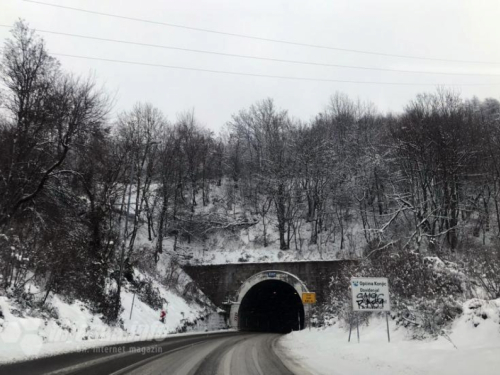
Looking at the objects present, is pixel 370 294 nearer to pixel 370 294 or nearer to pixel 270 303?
pixel 370 294

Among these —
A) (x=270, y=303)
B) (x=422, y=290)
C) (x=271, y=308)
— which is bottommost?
(x=271, y=308)

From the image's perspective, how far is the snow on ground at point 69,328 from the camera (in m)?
8.81

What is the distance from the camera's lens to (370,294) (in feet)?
40.3

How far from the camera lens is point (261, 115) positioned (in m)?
48.4

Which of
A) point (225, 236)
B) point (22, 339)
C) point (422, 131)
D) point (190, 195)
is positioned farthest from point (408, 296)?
point (190, 195)

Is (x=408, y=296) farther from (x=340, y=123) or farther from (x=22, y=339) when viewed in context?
(x=340, y=123)

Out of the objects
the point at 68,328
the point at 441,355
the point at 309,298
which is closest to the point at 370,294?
the point at 441,355

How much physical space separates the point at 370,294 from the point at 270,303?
30644mm

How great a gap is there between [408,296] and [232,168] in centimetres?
3750

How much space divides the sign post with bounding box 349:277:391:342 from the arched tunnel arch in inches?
726

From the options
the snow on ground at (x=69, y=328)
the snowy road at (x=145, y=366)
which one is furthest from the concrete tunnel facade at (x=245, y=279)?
the snowy road at (x=145, y=366)

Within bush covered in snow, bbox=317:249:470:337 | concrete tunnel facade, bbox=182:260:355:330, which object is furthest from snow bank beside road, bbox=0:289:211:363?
bush covered in snow, bbox=317:249:470:337

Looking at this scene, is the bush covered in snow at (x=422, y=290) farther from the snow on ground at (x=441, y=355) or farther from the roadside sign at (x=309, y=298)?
the roadside sign at (x=309, y=298)

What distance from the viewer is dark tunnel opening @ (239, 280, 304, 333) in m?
34.4
